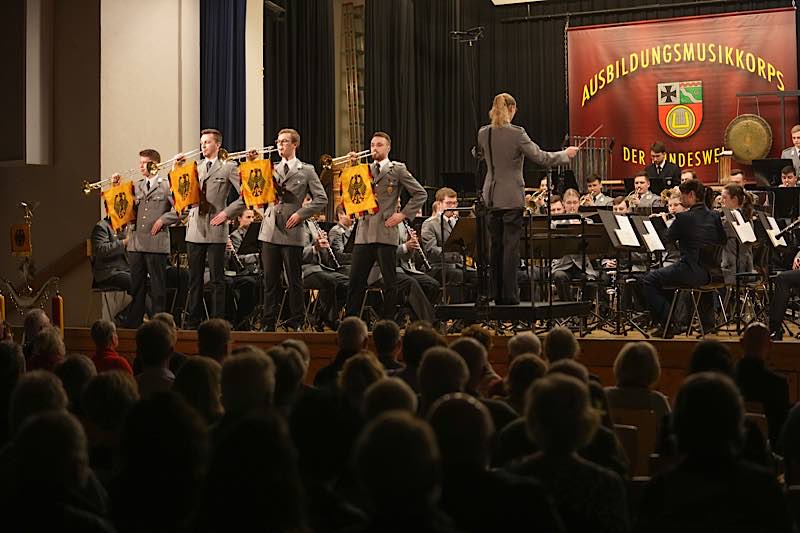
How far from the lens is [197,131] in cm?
1245

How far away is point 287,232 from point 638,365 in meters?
5.29

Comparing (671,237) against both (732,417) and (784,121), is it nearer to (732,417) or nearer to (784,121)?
(732,417)

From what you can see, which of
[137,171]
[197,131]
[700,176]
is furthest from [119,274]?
[700,176]

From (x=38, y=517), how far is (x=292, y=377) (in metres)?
1.66

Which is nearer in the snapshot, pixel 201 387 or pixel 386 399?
pixel 386 399

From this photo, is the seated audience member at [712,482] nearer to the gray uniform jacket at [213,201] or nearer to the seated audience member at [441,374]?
the seated audience member at [441,374]

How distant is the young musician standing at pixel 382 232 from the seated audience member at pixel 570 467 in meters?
6.22

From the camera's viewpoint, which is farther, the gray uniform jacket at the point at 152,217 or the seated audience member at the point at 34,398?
the gray uniform jacket at the point at 152,217

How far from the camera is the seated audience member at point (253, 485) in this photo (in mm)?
2381

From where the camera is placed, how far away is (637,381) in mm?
4469

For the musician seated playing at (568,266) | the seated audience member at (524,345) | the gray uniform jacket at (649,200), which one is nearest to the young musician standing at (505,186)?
the musician seated playing at (568,266)

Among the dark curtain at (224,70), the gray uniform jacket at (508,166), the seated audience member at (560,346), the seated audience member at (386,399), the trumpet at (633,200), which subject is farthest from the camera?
the dark curtain at (224,70)

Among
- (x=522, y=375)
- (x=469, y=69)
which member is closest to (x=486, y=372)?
(x=522, y=375)

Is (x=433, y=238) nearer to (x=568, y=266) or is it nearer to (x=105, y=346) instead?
(x=568, y=266)
